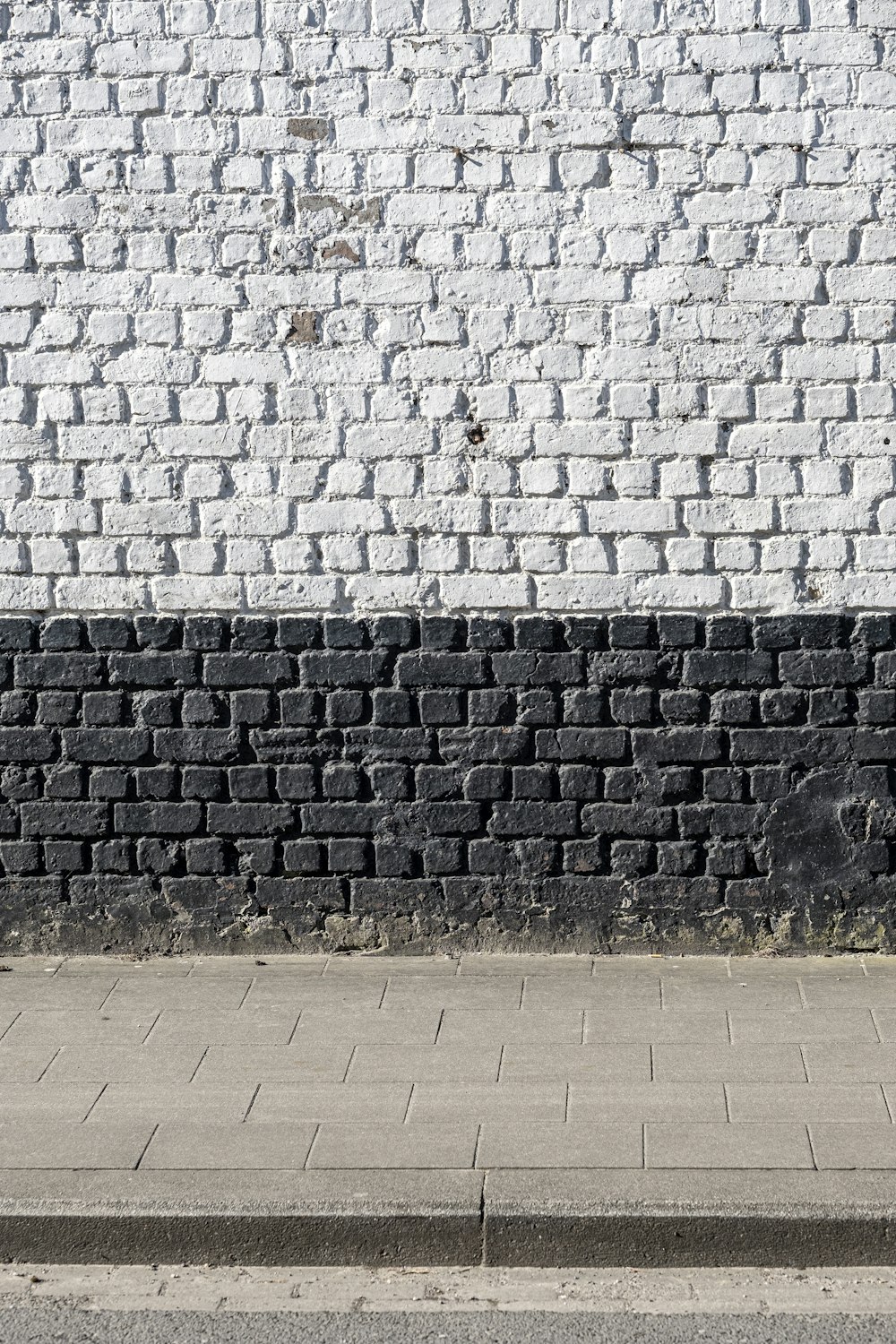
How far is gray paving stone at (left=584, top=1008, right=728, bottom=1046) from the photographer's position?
559 centimetres

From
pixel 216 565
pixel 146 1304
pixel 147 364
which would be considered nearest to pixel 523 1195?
pixel 146 1304

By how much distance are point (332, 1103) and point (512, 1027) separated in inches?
36.4

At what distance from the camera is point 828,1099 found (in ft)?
16.3

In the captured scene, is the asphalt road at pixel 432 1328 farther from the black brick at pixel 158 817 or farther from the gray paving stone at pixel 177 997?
the black brick at pixel 158 817

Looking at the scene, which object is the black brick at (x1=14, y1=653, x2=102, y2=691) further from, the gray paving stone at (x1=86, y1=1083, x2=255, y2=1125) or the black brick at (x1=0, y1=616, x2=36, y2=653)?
Answer: the gray paving stone at (x1=86, y1=1083, x2=255, y2=1125)

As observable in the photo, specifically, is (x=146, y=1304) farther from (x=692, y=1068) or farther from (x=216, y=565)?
(x=216, y=565)

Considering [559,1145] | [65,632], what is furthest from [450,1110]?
[65,632]

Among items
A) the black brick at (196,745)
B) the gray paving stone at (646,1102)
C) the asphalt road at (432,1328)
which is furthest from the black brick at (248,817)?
the asphalt road at (432,1328)

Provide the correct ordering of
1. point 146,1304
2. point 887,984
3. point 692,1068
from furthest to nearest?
point 887,984
point 692,1068
point 146,1304

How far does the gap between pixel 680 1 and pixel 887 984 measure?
3.96m

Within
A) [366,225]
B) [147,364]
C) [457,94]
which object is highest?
[457,94]

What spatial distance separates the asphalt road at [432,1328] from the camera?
396 centimetres

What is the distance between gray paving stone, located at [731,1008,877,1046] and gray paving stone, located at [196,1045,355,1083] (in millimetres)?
1407

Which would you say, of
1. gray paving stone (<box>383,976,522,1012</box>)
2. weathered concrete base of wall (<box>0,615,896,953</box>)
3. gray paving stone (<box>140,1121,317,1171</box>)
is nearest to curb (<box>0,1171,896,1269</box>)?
gray paving stone (<box>140,1121,317,1171</box>)
